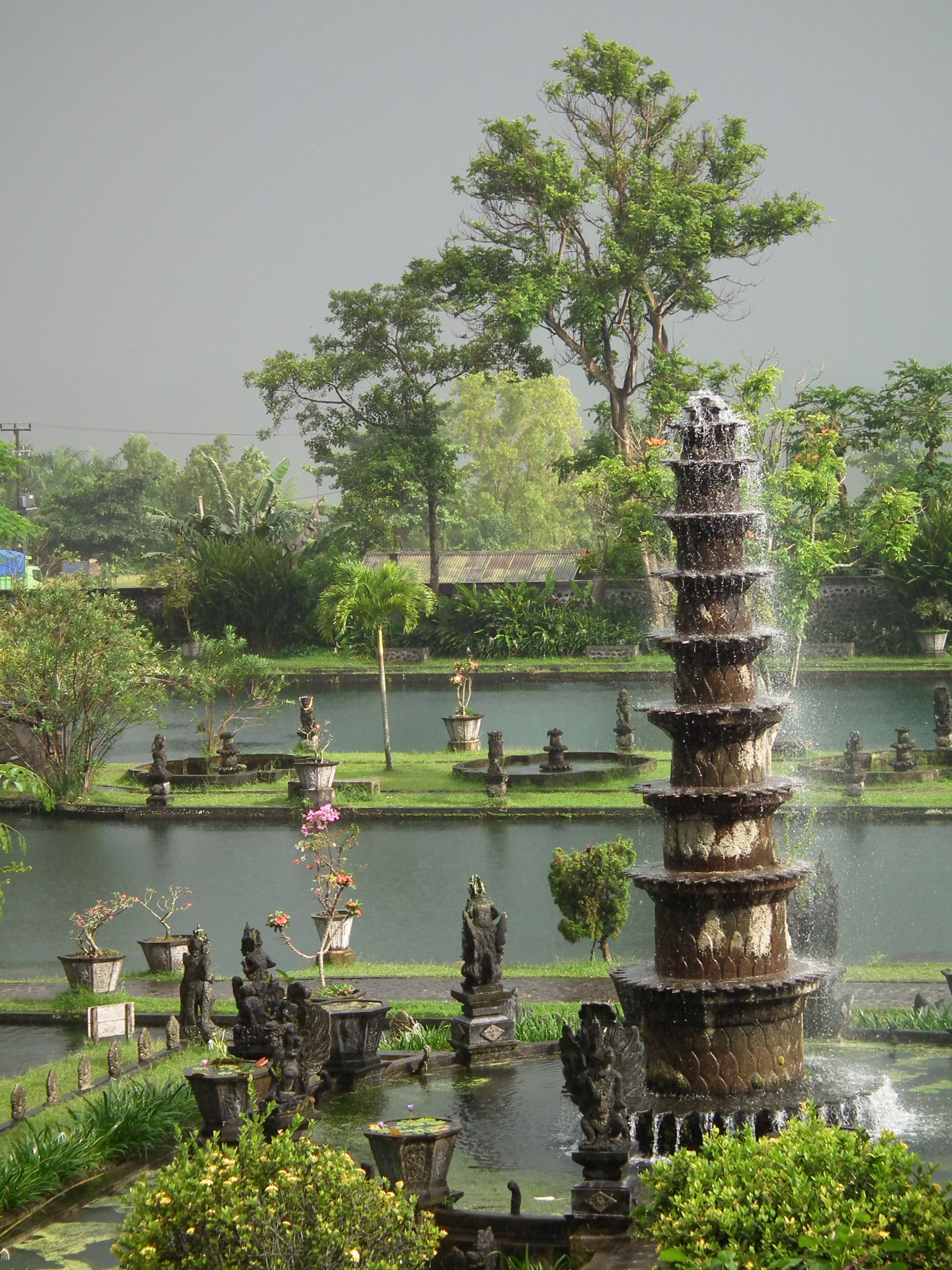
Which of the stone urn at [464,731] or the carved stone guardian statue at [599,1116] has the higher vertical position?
the stone urn at [464,731]

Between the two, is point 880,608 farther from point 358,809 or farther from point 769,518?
point 358,809

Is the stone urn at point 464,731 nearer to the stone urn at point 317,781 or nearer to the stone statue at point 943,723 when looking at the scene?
the stone urn at point 317,781

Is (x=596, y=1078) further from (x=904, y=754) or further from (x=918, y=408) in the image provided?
(x=918, y=408)

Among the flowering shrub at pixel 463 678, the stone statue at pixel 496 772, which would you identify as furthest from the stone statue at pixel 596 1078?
the flowering shrub at pixel 463 678

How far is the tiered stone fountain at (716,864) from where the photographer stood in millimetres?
13469

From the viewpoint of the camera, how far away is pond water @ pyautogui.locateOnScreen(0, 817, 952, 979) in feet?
73.0

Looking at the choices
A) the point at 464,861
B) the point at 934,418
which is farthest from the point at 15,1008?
the point at 934,418

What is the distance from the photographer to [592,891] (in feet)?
68.1

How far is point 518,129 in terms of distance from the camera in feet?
191

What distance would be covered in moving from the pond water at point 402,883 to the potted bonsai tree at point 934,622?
2468 cm

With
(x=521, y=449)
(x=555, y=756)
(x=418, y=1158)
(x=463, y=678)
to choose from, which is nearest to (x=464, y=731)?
(x=463, y=678)

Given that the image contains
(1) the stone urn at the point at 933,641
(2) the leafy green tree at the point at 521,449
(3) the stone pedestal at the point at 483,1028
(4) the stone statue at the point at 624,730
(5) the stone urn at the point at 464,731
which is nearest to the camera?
(3) the stone pedestal at the point at 483,1028

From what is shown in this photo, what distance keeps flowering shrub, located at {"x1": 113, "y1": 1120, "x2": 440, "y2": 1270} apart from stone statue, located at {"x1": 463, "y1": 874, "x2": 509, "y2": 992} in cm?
633

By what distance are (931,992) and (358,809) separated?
14629 millimetres
